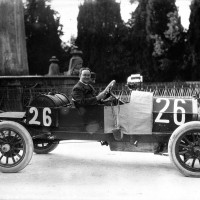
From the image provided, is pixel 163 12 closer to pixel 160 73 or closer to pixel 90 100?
pixel 160 73

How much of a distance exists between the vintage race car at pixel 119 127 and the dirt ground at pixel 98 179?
0.33 meters

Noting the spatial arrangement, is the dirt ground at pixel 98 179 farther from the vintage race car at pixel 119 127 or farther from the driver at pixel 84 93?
the driver at pixel 84 93

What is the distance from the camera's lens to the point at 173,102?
5.52 metres

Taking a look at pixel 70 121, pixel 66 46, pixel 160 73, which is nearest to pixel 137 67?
pixel 160 73

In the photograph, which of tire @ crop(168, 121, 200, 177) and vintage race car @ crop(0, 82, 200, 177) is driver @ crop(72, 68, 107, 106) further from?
tire @ crop(168, 121, 200, 177)

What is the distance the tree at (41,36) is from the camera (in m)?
39.5

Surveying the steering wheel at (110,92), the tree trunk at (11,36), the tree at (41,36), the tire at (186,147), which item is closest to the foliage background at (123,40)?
the tree at (41,36)

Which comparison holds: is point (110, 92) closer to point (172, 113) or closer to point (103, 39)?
point (172, 113)

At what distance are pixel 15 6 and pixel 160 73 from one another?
745 inches

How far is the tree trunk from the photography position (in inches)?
571

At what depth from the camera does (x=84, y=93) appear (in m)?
6.00

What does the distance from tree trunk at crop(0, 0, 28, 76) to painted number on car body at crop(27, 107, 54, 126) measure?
358 inches

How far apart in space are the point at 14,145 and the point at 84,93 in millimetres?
1330

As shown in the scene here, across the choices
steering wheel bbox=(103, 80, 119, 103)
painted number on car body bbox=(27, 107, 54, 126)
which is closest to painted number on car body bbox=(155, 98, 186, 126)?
steering wheel bbox=(103, 80, 119, 103)
